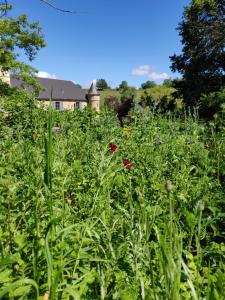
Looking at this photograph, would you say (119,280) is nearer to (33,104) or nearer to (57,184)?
(57,184)

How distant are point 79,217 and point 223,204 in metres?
1.22

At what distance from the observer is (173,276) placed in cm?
133

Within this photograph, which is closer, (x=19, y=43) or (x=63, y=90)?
(x=19, y=43)

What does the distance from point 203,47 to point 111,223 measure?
27.2 metres

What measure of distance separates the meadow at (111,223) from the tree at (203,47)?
23479mm

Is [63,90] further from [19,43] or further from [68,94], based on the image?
[19,43]

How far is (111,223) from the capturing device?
249cm

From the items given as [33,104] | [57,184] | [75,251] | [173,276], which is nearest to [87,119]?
[33,104]

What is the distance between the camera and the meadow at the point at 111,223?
1.52 m

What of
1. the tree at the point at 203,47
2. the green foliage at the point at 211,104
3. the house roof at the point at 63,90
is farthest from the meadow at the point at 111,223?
the house roof at the point at 63,90

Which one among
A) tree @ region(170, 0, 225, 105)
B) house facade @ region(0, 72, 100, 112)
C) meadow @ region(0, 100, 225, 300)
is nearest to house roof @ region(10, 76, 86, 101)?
house facade @ region(0, 72, 100, 112)

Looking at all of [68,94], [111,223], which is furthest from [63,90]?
[111,223]

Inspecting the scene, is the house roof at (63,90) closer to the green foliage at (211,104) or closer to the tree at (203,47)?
the tree at (203,47)

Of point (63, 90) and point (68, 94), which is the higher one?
point (63, 90)
